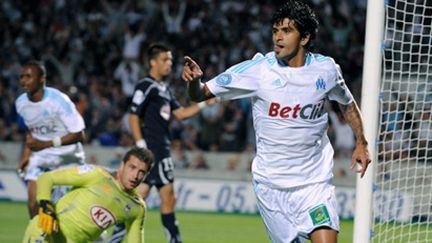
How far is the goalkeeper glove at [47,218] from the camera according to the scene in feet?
24.0

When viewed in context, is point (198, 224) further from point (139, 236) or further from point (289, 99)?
point (289, 99)

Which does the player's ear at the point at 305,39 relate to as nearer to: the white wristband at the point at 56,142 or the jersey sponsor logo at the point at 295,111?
the jersey sponsor logo at the point at 295,111

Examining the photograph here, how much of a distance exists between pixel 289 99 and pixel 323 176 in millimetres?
588

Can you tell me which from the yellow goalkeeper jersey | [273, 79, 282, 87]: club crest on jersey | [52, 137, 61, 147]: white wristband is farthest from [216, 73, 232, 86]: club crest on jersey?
[52, 137, 61, 147]: white wristband

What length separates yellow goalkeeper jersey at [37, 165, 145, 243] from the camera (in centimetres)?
765

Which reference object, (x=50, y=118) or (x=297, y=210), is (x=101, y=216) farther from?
(x=50, y=118)

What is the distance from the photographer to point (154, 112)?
1052 centimetres

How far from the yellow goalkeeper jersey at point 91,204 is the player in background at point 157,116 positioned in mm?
2406

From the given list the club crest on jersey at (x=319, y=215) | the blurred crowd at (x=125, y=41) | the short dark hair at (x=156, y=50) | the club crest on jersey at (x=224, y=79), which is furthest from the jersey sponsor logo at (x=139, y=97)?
the blurred crowd at (x=125, y=41)

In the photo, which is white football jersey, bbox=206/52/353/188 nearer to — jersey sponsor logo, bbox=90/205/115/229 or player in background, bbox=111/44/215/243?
jersey sponsor logo, bbox=90/205/115/229

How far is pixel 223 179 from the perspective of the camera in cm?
1736

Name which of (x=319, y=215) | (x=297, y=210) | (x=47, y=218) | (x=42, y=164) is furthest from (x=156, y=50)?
(x=319, y=215)

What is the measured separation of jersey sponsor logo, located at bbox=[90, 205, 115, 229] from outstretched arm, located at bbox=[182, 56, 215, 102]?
1.72 m

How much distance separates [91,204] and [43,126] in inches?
124
